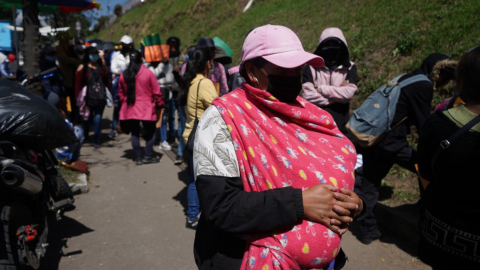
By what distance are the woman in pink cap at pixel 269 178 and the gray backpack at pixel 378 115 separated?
92.5 inches

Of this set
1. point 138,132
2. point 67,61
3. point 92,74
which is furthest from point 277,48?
point 67,61

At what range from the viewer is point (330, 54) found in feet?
16.3

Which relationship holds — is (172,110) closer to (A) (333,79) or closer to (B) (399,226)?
(A) (333,79)

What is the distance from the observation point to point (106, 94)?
29.5 feet

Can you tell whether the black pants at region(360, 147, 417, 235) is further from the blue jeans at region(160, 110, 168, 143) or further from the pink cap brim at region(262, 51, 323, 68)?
the blue jeans at region(160, 110, 168, 143)

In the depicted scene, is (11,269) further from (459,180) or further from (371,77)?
(371,77)

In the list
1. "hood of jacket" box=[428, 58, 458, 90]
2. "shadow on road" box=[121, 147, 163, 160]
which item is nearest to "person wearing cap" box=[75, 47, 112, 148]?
"shadow on road" box=[121, 147, 163, 160]

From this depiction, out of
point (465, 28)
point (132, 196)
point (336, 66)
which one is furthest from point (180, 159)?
point (465, 28)

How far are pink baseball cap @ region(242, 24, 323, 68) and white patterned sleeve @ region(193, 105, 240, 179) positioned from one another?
1.18 ft

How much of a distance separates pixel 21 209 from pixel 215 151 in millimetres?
2452

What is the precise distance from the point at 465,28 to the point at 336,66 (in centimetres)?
299

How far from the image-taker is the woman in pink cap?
1.63 meters

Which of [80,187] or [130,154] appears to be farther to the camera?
[130,154]

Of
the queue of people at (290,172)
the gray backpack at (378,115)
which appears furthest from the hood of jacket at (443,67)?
the queue of people at (290,172)
